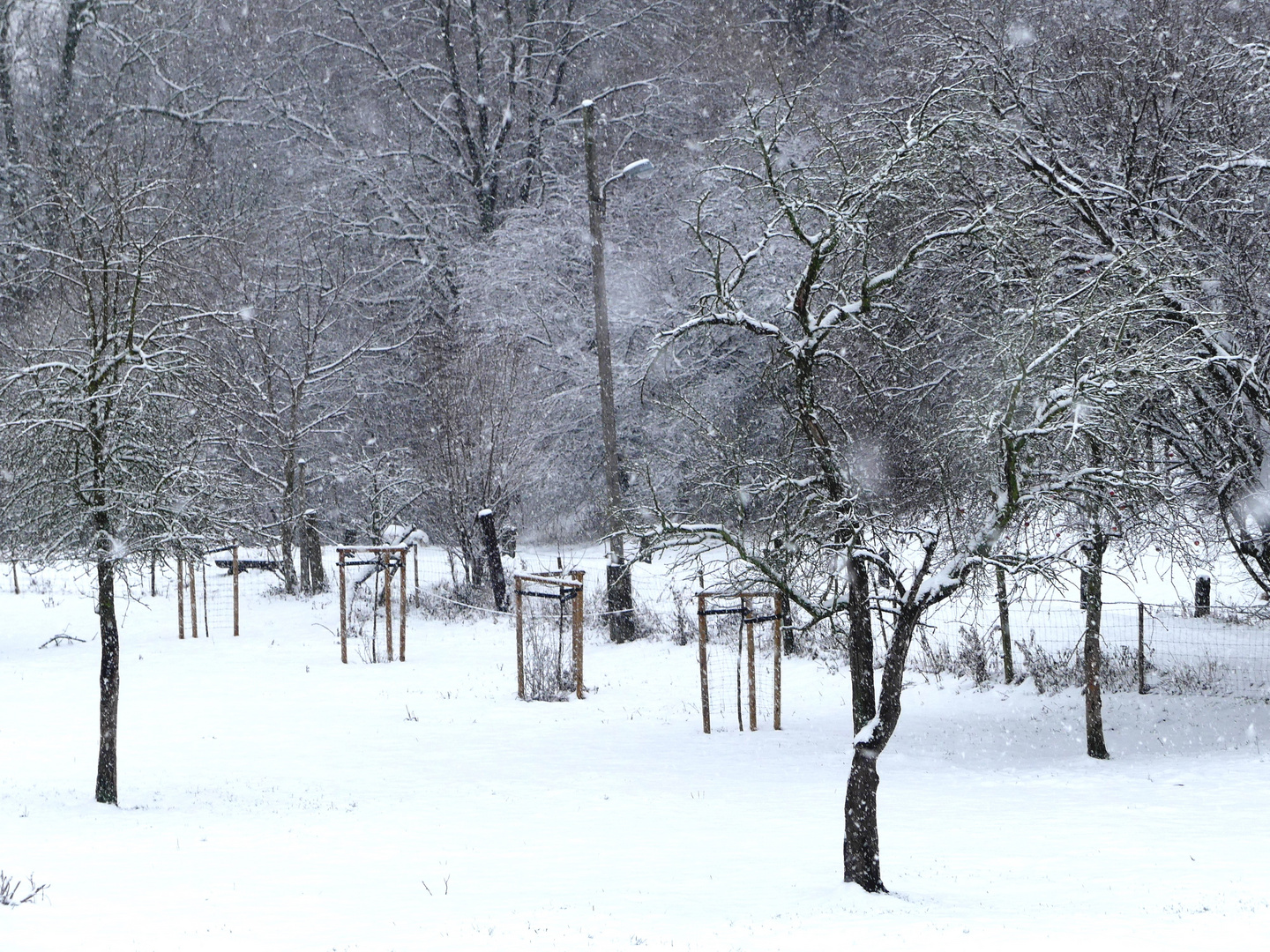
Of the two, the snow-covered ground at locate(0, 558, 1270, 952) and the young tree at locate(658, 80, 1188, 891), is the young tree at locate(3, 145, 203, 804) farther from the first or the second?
the young tree at locate(658, 80, 1188, 891)

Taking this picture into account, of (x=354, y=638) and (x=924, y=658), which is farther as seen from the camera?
(x=354, y=638)

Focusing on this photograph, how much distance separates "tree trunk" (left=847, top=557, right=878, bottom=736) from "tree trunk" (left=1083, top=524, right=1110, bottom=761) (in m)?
2.44

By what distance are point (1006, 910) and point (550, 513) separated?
21034 mm

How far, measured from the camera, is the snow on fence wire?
46.4 feet

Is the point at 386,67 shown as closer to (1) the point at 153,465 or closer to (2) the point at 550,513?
(2) the point at 550,513

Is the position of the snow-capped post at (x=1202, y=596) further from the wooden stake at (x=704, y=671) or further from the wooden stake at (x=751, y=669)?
the wooden stake at (x=704, y=671)

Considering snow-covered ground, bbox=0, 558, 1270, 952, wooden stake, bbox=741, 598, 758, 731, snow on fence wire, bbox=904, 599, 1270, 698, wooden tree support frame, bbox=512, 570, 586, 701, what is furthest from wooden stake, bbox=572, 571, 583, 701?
snow on fence wire, bbox=904, 599, 1270, 698

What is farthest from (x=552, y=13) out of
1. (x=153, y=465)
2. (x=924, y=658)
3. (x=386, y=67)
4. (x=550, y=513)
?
(x=153, y=465)

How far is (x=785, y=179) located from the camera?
11008mm

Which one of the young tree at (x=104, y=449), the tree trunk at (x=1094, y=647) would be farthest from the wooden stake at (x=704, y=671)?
the young tree at (x=104, y=449)

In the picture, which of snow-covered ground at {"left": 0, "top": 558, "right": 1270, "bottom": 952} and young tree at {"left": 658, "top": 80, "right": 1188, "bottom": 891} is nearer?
snow-covered ground at {"left": 0, "top": 558, "right": 1270, "bottom": 952}

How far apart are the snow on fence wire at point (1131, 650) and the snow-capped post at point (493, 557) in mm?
7414

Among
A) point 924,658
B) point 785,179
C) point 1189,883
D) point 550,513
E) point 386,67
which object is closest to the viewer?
point 1189,883

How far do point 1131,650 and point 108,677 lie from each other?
12.2 metres
